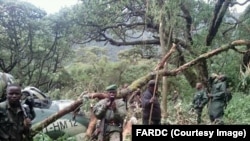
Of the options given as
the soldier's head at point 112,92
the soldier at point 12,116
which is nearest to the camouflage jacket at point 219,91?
the soldier's head at point 112,92

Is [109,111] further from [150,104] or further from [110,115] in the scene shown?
[150,104]

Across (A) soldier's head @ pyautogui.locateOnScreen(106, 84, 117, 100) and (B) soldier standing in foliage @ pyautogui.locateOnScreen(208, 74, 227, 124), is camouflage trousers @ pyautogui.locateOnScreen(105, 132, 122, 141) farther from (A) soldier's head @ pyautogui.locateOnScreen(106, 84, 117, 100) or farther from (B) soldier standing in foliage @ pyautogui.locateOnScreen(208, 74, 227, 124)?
(B) soldier standing in foliage @ pyautogui.locateOnScreen(208, 74, 227, 124)

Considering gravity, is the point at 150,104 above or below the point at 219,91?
below

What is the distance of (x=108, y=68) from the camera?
105 feet

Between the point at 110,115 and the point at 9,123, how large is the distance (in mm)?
2074

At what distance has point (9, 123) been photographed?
17.8 ft

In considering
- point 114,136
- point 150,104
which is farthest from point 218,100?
point 114,136

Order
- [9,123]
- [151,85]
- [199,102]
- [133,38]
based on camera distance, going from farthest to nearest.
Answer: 1. [133,38]
2. [199,102]
3. [151,85]
4. [9,123]

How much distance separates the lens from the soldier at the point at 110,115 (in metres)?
7.12

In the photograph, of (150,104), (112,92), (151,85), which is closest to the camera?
(112,92)

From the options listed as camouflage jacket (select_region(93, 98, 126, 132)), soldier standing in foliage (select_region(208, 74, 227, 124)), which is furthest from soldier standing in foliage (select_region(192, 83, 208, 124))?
camouflage jacket (select_region(93, 98, 126, 132))

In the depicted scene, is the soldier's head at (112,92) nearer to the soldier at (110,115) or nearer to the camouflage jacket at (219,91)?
the soldier at (110,115)

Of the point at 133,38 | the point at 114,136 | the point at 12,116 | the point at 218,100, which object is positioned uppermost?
the point at 133,38

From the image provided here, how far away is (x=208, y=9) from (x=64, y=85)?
1262 centimetres
